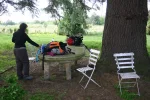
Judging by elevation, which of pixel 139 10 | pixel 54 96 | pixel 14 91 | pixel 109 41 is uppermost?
pixel 139 10

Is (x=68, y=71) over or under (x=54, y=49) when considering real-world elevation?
under

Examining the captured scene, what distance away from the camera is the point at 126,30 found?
748cm

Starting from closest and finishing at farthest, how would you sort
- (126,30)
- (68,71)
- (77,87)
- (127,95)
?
(127,95)
(77,87)
(68,71)
(126,30)

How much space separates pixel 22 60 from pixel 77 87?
1.61m

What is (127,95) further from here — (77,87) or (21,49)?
(21,49)

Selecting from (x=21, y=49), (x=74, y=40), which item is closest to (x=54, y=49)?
(x=21, y=49)

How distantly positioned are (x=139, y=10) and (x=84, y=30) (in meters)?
25.3

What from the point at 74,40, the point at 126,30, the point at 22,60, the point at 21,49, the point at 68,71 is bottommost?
the point at 68,71

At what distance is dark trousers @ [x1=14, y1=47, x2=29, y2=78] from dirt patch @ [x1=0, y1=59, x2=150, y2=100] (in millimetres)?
306

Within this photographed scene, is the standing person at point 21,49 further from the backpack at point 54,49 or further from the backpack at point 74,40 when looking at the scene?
the backpack at point 74,40

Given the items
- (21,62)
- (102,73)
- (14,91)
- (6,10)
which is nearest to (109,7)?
(102,73)

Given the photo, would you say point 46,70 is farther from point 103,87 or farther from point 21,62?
point 103,87

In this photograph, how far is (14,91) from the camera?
13.9 feet

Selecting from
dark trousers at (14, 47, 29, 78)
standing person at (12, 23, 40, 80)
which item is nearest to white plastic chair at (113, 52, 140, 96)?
standing person at (12, 23, 40, 80)
